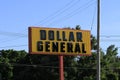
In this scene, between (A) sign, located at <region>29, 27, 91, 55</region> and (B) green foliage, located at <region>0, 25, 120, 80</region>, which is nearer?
(A) sign, located at <region>29, 27, 91, 55</region>

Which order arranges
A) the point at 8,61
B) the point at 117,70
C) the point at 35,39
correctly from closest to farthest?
the point at 35,39 < the point at 117,70 < the point at 8,61

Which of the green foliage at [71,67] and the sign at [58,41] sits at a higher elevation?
the sign at [58,41]

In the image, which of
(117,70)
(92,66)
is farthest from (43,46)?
(117,70)

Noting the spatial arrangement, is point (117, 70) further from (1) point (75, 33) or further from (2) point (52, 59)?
(1) point (75, 33)

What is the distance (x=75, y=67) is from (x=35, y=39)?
54.3 m

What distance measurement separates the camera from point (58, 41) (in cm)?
2933

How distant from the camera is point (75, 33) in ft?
98.5

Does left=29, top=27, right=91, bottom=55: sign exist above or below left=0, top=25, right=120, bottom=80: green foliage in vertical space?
above

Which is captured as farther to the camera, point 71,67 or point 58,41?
point 71,67

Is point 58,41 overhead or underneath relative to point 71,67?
overhead

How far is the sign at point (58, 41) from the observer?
2895cm

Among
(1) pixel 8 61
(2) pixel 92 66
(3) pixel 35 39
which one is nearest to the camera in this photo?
(3) pixel 35 39

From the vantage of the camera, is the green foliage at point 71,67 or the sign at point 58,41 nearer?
the sign at point 58,41

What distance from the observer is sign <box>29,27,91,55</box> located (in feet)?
95.0
